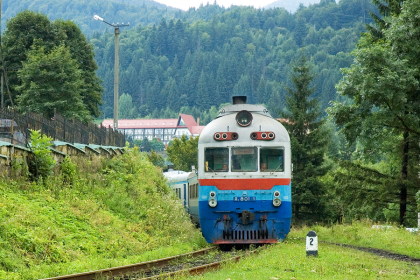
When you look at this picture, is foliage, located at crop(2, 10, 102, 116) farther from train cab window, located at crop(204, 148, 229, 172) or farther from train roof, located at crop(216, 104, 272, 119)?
train cab window, located at crop(204, 148, 229, 172)

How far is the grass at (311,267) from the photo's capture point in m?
10.8

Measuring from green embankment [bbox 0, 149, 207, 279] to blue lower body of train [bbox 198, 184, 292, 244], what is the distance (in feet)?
3.47

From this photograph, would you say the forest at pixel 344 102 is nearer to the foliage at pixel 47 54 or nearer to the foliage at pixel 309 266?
the foliage at pixel 47 54

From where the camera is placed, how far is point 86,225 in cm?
1495

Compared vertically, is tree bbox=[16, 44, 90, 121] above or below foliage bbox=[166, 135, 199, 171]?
above

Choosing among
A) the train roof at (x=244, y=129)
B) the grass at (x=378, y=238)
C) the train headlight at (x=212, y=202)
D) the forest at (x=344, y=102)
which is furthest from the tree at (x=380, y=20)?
the train headlight at (x=212, y=202)

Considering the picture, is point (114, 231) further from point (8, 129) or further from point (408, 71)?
point (408, 71)

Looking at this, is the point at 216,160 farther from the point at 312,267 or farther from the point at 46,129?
the point at 46,129

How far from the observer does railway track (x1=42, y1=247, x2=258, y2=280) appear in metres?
10.7

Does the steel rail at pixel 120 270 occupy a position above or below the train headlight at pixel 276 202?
below

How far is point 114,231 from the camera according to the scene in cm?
1565

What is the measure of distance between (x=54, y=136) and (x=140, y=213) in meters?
3.70

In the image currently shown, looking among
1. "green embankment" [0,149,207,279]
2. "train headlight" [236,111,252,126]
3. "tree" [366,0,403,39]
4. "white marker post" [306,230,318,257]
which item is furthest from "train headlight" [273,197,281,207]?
"tree" [366,0,403,39]

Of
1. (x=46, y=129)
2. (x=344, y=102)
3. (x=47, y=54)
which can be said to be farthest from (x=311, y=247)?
(x=47, y=54)
